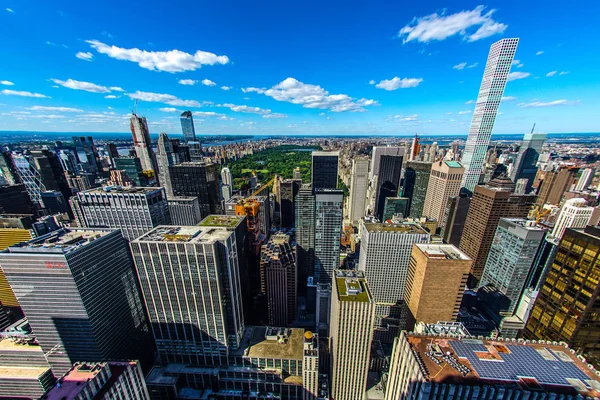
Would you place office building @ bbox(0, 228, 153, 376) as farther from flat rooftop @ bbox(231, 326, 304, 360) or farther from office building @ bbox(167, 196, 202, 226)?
office building @ bbox(167, 196, 202, 226)

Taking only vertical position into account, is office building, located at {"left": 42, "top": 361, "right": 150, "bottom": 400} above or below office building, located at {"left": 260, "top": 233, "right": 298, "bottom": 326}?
above

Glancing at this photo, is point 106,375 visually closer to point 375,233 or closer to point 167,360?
point 167,360

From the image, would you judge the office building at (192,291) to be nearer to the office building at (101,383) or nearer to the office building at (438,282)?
the office building at (101,383)

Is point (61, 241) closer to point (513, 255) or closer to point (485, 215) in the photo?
point (513, 255)

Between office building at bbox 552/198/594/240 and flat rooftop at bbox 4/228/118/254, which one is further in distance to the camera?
office building at bbox 552/198/594/240

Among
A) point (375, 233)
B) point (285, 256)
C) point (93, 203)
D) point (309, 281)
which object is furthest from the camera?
point (309, 281)

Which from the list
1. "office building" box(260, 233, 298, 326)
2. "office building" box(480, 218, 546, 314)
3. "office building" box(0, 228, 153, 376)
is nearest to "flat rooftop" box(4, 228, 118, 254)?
"office building" box(0, 228, 153, 376)

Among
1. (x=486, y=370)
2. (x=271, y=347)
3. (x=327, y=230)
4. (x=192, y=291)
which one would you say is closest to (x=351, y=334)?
(x=271, y=347)

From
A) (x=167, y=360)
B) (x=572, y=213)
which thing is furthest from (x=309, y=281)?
(x=572, y=213)
